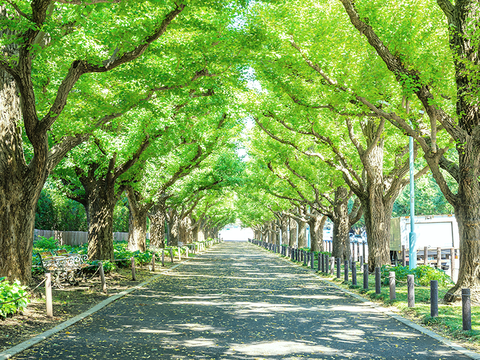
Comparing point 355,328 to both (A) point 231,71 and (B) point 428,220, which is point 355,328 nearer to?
(A) point 231,71

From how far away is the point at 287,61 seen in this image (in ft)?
50.8

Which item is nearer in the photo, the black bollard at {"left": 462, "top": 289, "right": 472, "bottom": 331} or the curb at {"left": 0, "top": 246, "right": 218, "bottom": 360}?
the curb at {"left": 0, "top": 246, "right": 218, "bottom": 360}

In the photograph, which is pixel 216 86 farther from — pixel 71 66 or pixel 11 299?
pixel 11 299

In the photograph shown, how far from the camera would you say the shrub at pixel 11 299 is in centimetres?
884

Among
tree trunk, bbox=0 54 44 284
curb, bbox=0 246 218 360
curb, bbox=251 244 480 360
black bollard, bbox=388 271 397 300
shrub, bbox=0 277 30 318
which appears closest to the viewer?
curb, bbox=0 246 218 360

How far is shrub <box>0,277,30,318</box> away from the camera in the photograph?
29.0ft

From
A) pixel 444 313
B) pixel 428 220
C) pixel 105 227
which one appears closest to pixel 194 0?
pixel 444 313

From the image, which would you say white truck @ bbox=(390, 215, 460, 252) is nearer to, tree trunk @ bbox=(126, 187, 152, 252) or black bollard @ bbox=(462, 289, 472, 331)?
tree trunk @ bbox=(126, 187, 152, 252)

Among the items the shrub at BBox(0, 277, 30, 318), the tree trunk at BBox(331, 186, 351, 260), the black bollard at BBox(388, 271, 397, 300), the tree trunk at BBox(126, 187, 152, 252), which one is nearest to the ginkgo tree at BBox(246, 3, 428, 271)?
the tree trunk at BBox(331, 186, 351, 260)

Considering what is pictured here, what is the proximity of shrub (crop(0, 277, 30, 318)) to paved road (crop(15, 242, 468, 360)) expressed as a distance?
3.92ft

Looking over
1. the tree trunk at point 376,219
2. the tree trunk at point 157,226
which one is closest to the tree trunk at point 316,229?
the tree trunk at point 157,226

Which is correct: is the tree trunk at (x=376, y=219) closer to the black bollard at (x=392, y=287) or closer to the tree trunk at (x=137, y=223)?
the black bollard at (x=392, y=287)

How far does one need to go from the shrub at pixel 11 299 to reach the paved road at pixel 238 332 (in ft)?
3.92

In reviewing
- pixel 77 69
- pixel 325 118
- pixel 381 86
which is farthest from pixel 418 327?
Answer: pixel 325 118
